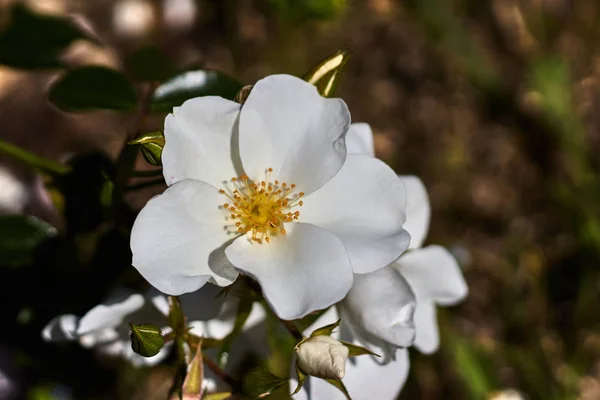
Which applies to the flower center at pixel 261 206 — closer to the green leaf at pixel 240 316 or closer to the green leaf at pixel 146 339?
the green leaf at pixel 240 316

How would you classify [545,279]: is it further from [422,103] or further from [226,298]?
[226,298]

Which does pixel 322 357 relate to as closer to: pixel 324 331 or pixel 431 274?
pixel 324 331

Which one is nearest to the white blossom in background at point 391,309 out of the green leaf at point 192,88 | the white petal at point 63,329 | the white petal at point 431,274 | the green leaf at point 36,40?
the white petal at point 431,274

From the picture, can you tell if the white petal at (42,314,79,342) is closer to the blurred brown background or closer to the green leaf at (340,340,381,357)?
the green leaf at (340,340,381,357)

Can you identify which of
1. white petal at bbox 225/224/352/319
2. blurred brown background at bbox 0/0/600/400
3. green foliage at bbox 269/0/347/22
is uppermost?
white petal at bbox 225/224/352/319

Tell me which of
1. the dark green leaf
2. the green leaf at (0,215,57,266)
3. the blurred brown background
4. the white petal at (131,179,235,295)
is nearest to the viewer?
the white petal at (131,179,235,295)

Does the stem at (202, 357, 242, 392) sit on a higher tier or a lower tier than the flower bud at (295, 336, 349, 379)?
lower

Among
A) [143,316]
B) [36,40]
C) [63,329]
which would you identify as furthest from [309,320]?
[36,40]

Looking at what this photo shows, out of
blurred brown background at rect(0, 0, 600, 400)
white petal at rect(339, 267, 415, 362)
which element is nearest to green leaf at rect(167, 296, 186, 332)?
white petal at rect(339, 267, 415, 362)
